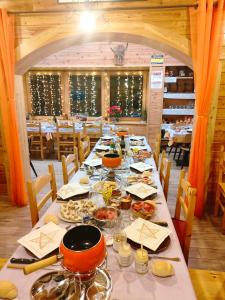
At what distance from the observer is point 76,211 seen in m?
1.42

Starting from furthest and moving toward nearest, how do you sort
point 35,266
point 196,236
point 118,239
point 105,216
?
point 196,236
point 105,216
point 118,239
point 35,266

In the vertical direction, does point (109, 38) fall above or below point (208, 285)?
above

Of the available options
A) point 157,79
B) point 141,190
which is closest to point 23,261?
point 141,190

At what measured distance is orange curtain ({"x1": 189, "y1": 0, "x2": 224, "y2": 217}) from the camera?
2.42 meters

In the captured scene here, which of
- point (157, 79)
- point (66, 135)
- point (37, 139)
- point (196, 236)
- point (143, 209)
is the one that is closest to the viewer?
point (143, 209)

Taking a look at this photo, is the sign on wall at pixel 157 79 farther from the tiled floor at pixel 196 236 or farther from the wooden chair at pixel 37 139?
the tiled floor at pixel 196 236

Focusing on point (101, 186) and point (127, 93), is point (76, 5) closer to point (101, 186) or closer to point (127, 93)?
point (101, 186)

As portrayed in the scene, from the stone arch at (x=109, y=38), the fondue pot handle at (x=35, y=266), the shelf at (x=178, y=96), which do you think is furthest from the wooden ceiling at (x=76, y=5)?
the shelf at (x=178, y=96)

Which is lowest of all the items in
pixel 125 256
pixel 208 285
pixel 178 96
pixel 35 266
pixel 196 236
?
pixel 196 236

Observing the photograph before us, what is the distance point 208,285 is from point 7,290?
1.15 meters

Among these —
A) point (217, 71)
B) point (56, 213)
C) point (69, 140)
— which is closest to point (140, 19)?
point (217, 71)

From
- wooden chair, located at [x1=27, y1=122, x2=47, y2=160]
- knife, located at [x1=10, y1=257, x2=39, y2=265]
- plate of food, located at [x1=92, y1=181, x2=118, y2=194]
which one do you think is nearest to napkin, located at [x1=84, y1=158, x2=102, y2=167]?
plate of food, located at [x1=92, y1=181, x2=118, y2=194]

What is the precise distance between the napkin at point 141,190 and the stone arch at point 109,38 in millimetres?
1819

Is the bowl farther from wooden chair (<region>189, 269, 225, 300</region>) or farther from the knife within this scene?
wooden chair (<region>189, 269, 225, 300</region>)
